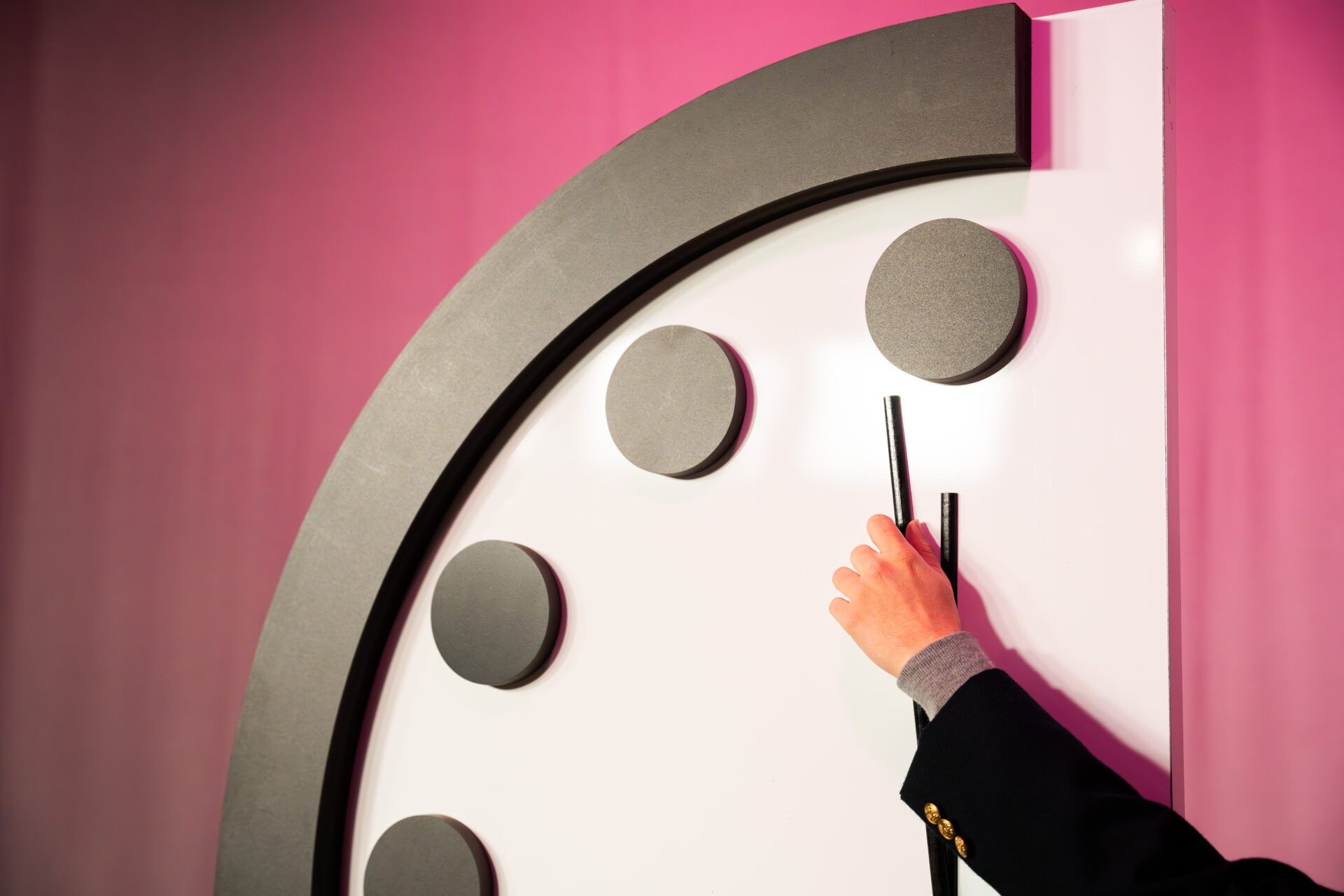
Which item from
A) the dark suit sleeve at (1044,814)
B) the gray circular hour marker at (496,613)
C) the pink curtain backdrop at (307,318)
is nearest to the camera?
the dark suit sleeve at (1044,814)

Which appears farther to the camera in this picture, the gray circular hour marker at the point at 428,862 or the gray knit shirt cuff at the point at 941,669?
the gray circular hour marker at the point at 428,862

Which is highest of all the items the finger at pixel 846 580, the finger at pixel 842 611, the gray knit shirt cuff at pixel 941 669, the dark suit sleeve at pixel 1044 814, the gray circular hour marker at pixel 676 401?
the gray circular hour marker at pixel 676 401

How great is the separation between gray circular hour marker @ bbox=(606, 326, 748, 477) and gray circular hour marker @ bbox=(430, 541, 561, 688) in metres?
0.11

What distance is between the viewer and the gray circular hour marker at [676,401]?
1.87 feet

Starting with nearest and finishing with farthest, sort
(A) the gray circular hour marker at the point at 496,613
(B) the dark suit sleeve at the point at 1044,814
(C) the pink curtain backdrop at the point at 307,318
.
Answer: (B) the dark suit sleeve at the point at 1044,814 → (A) the gray circular hour marker at the point at 496,613 → (C) the pink curtain backdrop at the point at 307,318

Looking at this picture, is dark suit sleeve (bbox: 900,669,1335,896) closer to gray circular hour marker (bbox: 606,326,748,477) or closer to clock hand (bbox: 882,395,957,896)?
clock hand (bbox: 882,395,957,896)

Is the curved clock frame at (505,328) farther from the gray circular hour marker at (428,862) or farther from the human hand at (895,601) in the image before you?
the human hand at (895,601)

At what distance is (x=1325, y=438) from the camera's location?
3.42 feet

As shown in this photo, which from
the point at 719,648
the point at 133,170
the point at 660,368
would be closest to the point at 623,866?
the point at 719,648

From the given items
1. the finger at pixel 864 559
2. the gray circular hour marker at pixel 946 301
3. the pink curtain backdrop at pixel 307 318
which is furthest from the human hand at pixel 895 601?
the pink curtain backdrop at pixel 307 318

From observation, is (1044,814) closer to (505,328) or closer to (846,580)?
(846,580)

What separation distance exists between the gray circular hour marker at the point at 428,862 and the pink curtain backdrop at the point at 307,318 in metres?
0.85

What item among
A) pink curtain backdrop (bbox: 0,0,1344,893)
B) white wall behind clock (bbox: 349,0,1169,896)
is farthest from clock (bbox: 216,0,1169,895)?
pink curtain backdrop (bbox: 0,0,1344,893)

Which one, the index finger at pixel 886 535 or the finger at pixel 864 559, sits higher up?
the index finger at pixel 886 535
